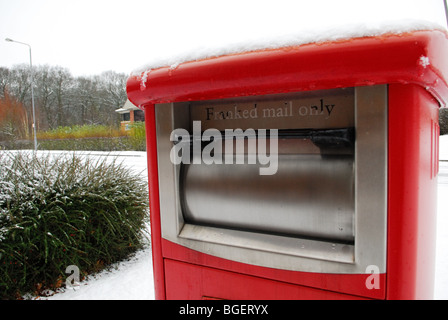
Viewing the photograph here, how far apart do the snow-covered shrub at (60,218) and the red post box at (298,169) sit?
6.80 feet

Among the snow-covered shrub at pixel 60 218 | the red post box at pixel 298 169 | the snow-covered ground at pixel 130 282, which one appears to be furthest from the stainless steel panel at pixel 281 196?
the snow-covered shrub at pixel 60 218

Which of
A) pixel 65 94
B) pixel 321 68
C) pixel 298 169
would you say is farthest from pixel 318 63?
pixel 65 94

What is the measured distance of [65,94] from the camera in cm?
4134

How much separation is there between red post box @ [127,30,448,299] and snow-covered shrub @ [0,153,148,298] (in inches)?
81.6

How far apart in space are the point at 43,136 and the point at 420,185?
33392mm

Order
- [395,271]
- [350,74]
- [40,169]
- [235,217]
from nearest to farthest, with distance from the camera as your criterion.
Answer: [350,74], [395,271], [235,217], [40,169]

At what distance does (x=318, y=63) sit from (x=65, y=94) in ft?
154

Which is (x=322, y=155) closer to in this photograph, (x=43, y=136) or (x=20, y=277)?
(x=20, y=277)

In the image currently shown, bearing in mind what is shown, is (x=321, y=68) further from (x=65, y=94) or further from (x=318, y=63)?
(x=65, y=94)

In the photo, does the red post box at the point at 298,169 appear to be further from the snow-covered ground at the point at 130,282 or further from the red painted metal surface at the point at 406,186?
the snow-covered ground at the point at 130,282

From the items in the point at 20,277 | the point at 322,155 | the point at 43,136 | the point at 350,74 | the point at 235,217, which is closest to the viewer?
the point at 350,74

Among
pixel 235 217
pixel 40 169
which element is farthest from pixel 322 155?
pixel 40 169

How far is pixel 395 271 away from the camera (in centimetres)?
84

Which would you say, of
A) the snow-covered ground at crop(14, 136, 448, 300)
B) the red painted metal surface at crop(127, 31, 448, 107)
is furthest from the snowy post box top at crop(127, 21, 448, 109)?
the snow-covered ground at crop(14, 136, 448, 300)
